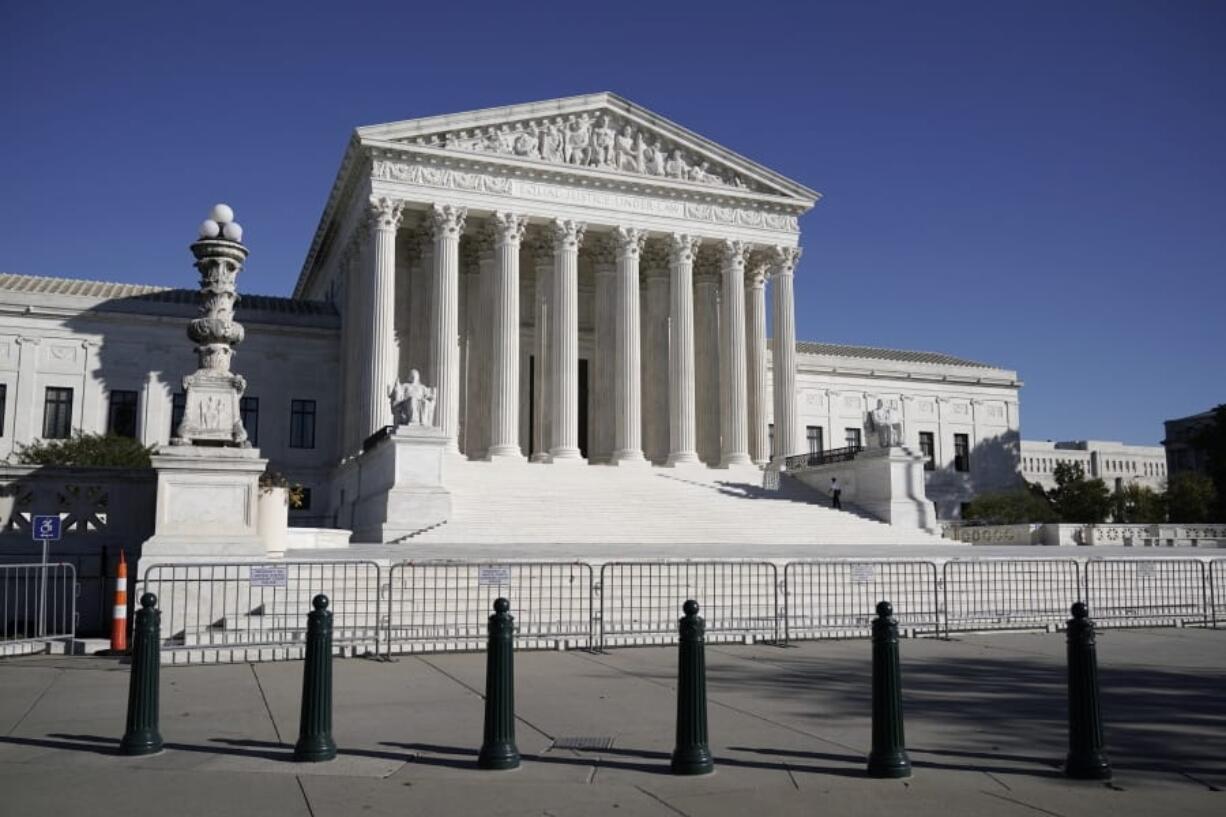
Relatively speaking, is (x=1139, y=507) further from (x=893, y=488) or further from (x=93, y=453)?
(x=93, y=453)

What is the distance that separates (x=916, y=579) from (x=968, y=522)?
37470mm

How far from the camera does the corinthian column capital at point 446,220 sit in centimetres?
4275

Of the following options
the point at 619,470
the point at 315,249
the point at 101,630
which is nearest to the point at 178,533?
the point at 101,630

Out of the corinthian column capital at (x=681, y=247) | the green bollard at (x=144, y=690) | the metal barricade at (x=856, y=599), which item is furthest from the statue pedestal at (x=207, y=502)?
the corinthian column capital at (x=681, y=247)

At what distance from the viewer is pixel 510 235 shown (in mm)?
43969

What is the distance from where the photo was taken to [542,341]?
1882 inches

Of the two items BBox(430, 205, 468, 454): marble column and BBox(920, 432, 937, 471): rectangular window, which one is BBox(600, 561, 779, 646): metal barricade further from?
BBox(920, 432, 937, 471): rectangular window

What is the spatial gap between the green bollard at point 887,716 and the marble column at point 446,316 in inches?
1380

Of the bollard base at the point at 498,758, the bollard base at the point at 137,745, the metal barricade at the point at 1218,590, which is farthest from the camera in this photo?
the metal barricade at the point at 1218,590

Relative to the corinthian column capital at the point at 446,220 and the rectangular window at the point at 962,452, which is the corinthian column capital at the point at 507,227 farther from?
the rectangular window at the point at 962,452

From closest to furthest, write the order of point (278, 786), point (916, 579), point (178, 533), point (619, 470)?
point (278, 786), point (178, 533), point (916, 579), point (619, 470)

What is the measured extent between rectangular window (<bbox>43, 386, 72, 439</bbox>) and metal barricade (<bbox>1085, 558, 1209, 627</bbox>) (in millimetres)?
43478

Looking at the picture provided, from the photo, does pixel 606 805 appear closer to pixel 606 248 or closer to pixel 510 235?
pixel 510 235

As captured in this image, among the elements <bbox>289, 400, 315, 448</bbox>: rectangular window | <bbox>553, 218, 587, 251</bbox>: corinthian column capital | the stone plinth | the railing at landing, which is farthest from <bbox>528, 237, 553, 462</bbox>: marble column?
the stone plinth
